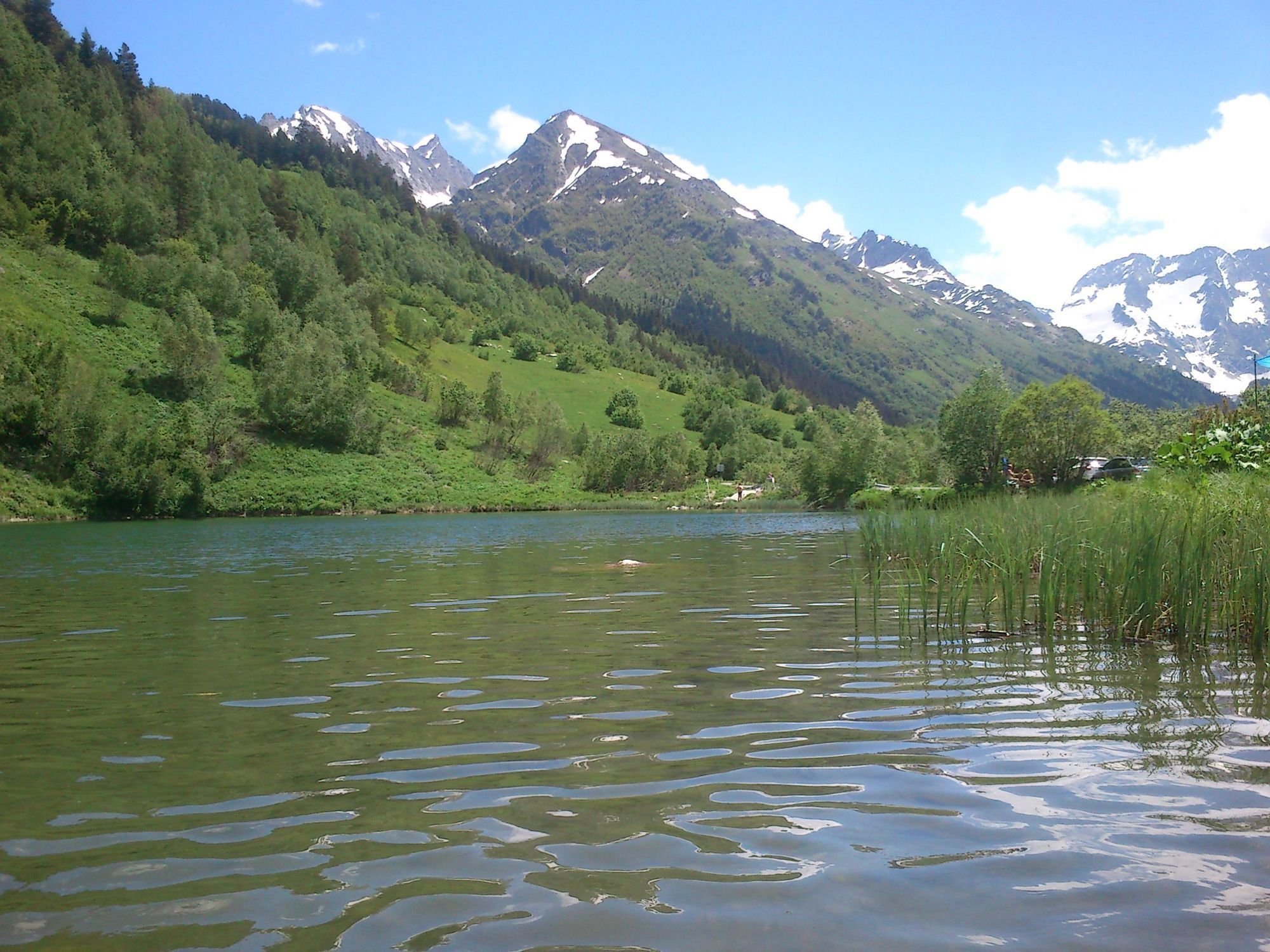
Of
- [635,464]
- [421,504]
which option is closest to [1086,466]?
[421,504]

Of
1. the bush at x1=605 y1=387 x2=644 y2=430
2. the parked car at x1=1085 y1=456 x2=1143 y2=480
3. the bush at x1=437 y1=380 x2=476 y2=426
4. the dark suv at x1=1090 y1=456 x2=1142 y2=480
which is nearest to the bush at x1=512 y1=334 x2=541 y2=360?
the bush at x1=605 y1=387 x2=644 y2=430

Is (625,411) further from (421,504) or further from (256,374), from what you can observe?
(256,374)

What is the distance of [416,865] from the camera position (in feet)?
15.1

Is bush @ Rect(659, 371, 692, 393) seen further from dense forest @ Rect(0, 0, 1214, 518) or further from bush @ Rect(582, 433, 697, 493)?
bush @ Rect(582, 433, 697, 493)

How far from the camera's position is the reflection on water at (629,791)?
3980 mm

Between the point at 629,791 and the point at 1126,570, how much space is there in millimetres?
8329

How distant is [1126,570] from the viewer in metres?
11.1

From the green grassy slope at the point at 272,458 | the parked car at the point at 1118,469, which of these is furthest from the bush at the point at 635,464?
the parked car at the point at 1118,469

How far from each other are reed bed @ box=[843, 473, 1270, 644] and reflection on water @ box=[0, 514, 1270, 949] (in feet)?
2.58

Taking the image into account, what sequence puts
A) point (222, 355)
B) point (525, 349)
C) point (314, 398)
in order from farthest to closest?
point (525, 349) < point (222, 355) < point (314, 398)

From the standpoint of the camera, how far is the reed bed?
34.2ft

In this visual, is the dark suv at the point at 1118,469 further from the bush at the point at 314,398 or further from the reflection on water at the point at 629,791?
the bush at the point at 314,398

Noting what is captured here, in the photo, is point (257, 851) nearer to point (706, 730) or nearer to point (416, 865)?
point (416, 865)

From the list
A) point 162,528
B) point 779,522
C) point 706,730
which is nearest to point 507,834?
point 706,730
